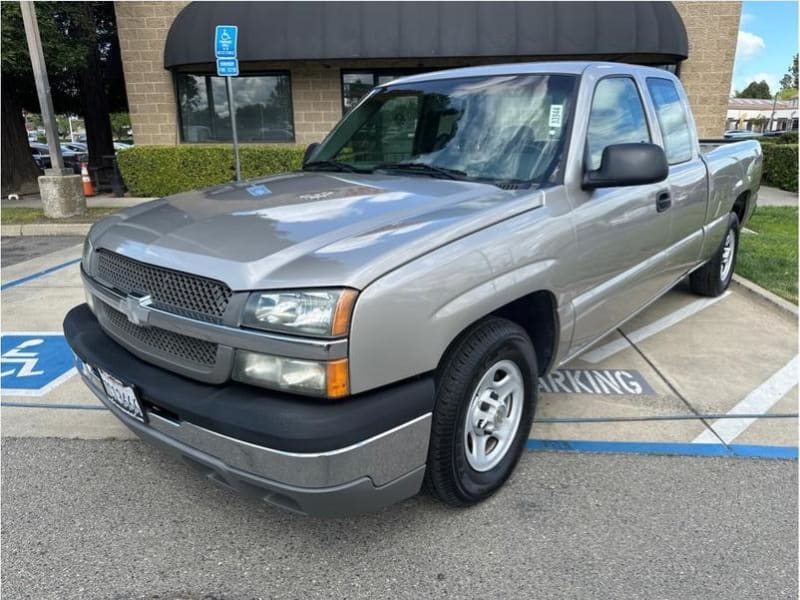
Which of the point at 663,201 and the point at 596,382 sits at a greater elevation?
the point at 663,201

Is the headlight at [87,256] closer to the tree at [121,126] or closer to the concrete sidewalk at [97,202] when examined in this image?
the concrete sidewalk at [97,202]

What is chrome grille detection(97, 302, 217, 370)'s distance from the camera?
2.13 metres

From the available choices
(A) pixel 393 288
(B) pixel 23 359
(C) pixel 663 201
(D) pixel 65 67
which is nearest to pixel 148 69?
(D) pixel 65 67

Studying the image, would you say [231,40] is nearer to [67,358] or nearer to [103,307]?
[67,358]

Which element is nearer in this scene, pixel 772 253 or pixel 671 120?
pixel 671 120

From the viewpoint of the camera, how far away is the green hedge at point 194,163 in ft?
40.7

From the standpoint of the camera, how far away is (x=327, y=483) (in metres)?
1.95

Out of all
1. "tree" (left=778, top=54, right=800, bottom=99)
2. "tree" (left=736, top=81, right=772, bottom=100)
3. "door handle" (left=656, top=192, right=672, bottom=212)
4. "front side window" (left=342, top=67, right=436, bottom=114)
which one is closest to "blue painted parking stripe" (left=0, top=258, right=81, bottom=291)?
"door handle" (left=656, top=192, right=672, bottom=212)

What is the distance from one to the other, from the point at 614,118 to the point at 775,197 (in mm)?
11216

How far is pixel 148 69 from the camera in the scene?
12.8 m

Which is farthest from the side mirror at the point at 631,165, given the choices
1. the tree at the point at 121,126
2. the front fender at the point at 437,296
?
the tree at the point at 121,126

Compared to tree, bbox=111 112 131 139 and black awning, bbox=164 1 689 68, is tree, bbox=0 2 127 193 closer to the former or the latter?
black awning, bbox=164 1 689 68

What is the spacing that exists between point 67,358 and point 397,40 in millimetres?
9026

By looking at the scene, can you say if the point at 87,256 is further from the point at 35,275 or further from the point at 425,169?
the point at 35,275
